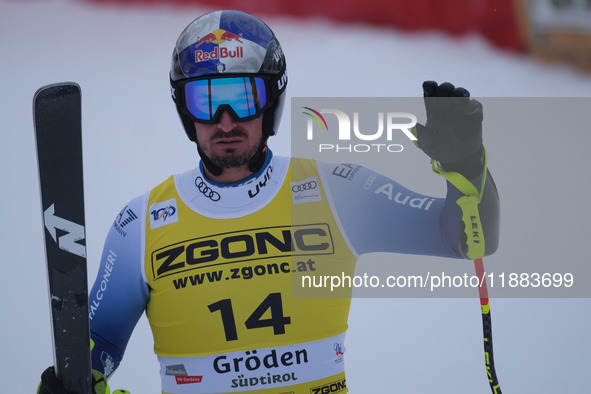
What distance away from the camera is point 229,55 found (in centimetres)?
287

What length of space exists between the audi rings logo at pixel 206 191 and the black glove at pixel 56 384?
27.1 inches

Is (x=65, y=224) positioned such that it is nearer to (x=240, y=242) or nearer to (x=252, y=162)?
(x=240, y=242)

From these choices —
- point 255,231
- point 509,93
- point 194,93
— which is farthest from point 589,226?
point 509,93

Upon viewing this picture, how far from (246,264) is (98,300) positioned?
0.53 m

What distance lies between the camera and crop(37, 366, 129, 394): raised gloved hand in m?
2.62

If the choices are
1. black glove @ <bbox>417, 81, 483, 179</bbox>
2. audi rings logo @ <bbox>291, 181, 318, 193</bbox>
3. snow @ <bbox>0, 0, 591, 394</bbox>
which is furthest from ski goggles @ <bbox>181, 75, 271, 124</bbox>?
black glove @ <bbox>417, 81, 483, 179</bbox>

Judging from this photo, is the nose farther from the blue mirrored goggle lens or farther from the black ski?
the black ski

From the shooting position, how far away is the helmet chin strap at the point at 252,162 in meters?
2.97

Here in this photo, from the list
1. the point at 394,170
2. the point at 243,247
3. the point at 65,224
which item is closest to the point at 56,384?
the point at 65,224

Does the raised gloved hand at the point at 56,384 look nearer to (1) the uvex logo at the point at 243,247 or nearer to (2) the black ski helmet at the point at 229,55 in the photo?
(1) the uvex logo at the point at 243,247

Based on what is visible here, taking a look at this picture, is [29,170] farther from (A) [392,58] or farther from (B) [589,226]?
(B) [589,226]

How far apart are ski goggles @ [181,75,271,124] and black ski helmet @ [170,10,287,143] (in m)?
0.02

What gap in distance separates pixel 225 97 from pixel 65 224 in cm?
67

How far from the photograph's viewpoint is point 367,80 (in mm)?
5547
